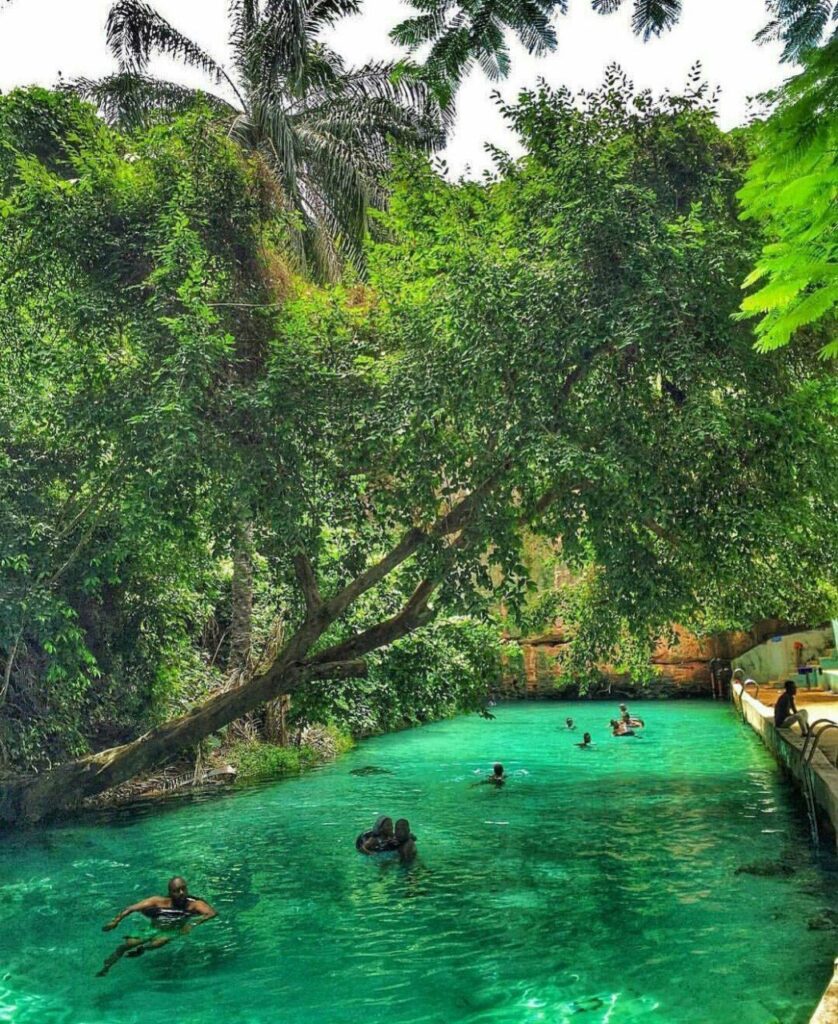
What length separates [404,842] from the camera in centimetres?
1187

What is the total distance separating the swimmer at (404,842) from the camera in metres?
11.8

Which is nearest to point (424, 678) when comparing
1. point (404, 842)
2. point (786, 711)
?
point (404, 842)

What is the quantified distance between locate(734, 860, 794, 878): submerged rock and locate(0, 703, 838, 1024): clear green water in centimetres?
17

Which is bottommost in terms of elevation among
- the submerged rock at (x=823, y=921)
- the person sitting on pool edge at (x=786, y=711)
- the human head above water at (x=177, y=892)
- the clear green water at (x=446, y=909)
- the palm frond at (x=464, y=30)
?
the submerged rock at (x=823, y=921)

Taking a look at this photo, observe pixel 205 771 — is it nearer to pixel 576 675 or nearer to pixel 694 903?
pixel 576 675

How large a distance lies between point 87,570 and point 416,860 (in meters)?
6.26

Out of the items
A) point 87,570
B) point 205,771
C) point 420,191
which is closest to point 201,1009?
point 87,570

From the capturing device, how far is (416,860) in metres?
11.9

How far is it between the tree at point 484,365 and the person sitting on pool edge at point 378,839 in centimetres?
272

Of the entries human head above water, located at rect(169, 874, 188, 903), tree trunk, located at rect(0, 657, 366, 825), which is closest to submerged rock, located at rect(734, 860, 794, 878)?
tree trunk, located at rect(0, 657, 366, 825)

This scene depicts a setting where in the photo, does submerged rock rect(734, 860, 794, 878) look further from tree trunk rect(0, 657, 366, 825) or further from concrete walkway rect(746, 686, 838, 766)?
tree trunk rect(0, 657, 366, 825)

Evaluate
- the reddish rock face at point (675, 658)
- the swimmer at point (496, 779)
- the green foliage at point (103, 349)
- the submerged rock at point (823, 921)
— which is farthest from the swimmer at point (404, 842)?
the reddish rock face at point (675, 658)

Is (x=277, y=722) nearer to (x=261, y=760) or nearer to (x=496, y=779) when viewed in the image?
(x=261, y=760)

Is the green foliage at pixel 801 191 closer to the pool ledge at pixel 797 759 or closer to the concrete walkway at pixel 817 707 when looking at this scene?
the pool ledge at pixel 797 759
